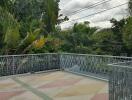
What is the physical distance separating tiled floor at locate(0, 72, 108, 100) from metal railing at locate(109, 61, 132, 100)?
1.45 meters

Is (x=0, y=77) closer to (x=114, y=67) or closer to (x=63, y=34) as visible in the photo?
(x=114, y=67)

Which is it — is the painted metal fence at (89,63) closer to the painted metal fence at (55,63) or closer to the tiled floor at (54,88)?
the painted metal fence at (55,63)

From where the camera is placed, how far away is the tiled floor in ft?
26.2

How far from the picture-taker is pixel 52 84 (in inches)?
389

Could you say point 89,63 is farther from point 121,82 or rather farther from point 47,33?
point 47,33

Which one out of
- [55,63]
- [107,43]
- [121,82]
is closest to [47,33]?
[55,63]

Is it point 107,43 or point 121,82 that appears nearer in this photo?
point 121,82

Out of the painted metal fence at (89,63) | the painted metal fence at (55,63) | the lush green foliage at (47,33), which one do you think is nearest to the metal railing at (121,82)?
the painted metal fence at (89,63)

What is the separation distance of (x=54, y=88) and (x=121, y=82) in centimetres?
368

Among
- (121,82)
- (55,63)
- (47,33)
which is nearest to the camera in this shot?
(121,82)

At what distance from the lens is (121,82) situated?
19.5ft

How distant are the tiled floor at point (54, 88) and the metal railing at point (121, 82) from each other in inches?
57.2

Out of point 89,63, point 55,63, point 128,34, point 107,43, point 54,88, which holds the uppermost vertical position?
point 128,34

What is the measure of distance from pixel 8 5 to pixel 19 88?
9.78m
